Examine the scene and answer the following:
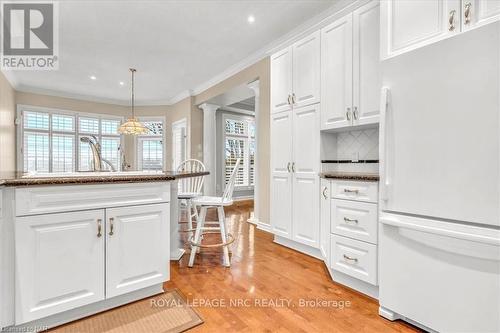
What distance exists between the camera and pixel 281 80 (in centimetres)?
312

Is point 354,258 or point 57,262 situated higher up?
point 57,262

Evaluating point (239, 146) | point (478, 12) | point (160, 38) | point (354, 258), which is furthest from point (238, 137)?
point (478, 12)

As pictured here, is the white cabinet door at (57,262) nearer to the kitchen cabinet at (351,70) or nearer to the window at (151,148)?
the kitchen cabinet at (351,70)

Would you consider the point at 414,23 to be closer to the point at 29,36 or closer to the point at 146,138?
the point at 29,36

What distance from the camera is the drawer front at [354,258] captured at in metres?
1.81

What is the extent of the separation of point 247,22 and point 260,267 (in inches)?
110

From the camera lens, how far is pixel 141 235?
5.69 ft

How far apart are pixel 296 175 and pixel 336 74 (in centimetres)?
115

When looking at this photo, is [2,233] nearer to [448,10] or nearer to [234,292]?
[234,292]

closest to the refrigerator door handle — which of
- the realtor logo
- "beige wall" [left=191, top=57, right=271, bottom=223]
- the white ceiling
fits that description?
the white ceiling

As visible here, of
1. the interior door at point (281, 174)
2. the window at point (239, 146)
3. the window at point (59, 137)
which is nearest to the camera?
the interior door at point (281, 174)

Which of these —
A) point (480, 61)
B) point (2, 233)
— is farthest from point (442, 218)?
point (2, 233)

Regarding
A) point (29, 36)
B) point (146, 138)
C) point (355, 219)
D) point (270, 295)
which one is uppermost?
point (29, 36)

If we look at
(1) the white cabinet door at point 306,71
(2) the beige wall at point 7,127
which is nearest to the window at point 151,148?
(2) the beige wall at point 7,127
